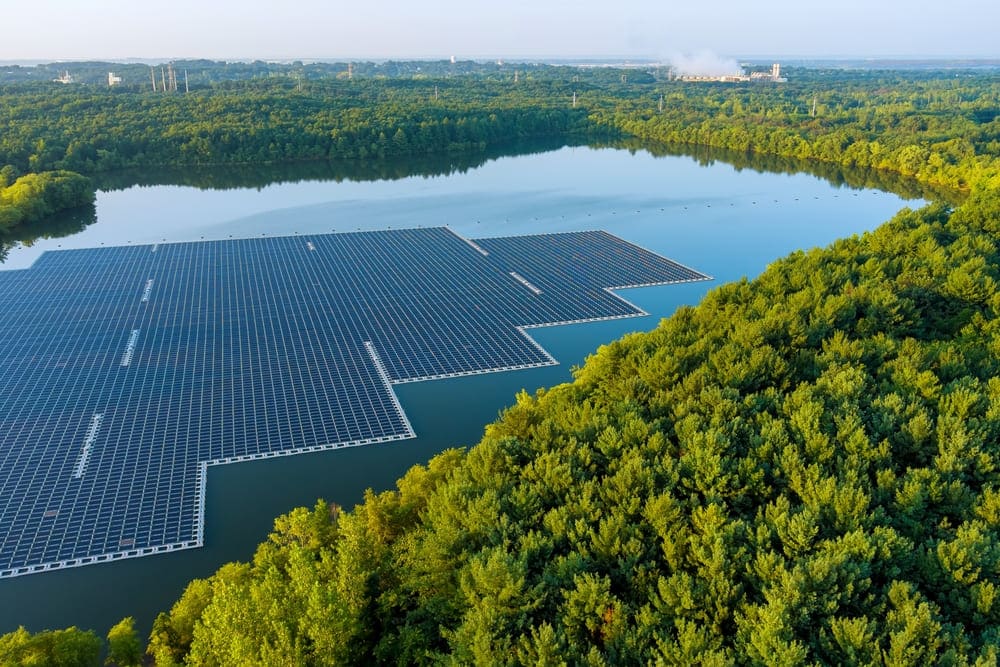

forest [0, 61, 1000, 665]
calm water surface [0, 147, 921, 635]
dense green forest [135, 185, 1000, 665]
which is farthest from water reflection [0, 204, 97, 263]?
dense green forest [135, 185, 1000, 665]

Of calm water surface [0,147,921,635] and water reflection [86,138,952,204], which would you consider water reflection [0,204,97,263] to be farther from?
water reflection [86,138,952,204]

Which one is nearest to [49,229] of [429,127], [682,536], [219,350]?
[219,350]

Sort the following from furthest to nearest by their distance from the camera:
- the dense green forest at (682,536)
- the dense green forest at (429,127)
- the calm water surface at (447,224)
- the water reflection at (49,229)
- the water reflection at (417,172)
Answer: the dense green forest at (429,127) < the water reflection at (417,172) < the water reflection at (49,229) < the calm water surface at (447,224) < the dense green forest at (682,536)

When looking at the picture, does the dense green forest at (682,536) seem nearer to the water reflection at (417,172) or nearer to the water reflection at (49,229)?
the water reflection at (49,229)

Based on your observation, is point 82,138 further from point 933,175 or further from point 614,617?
point 933,175

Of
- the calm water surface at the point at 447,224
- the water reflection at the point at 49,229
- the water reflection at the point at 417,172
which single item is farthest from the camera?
the water reflection at the point at 417,172

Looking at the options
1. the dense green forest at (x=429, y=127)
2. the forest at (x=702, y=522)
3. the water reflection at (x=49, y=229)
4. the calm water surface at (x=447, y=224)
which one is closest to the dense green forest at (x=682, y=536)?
the forest at (x=702, y=522)

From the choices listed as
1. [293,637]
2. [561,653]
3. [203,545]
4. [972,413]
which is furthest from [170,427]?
[972,413]

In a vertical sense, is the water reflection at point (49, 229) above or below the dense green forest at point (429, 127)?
below
